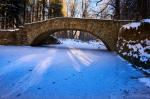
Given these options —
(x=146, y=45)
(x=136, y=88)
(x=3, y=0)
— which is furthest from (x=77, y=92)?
(x=3, y=0)

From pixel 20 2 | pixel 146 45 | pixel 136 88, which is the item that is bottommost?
pixel 136 88

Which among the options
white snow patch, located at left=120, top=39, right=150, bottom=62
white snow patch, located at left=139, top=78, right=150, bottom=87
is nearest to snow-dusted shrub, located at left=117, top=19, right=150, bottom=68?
white snow patch, located at left=120, top=39, right=150, bottom=62

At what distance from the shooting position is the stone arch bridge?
20016mm

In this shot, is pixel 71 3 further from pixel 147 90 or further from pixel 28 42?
pixel 147 90

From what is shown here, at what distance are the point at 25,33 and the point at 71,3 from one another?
1298 inches

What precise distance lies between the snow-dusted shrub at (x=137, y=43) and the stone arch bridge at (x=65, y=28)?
284 cm

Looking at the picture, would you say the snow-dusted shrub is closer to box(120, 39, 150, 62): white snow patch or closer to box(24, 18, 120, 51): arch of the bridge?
box(120, 39, 150, 62): white snow patch

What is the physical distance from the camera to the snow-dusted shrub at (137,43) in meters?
12.6

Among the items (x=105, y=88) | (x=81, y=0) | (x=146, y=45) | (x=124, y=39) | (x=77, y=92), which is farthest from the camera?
(x=81, y=0)

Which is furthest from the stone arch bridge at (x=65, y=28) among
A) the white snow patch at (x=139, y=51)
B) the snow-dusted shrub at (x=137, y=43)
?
the white snow patch at (x=139, y=51)

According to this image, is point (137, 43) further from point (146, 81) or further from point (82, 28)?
point (82, 28)

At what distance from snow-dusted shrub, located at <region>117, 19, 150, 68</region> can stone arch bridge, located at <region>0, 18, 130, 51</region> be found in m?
2.84

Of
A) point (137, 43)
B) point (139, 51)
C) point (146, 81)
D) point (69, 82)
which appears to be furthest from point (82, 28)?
point (69, 82)

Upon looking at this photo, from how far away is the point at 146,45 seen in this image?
43.3 feet
